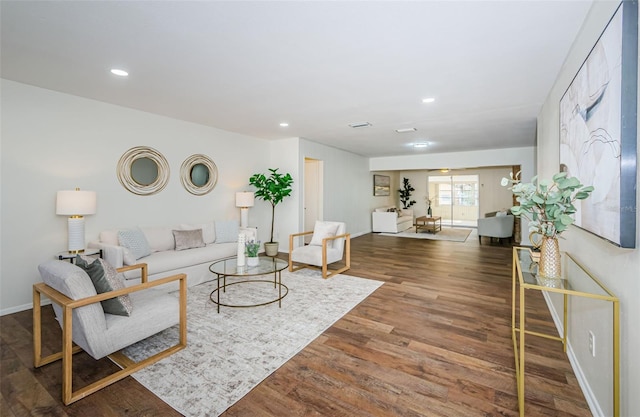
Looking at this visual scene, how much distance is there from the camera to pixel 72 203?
10.8 feet

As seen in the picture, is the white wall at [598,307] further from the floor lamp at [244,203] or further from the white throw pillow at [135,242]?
the floor lamp at [244,203]

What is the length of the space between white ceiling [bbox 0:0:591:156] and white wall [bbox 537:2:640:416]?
8.1 inches

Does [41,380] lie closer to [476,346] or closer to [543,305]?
[476,346]

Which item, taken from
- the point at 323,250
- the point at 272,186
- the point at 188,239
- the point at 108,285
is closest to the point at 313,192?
the point at 272,186

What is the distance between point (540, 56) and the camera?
2.61 m

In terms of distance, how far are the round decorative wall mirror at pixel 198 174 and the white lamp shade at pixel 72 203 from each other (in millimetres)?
1646

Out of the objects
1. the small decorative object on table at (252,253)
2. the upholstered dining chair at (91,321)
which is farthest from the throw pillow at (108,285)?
the small decorative object on table at (252,253)

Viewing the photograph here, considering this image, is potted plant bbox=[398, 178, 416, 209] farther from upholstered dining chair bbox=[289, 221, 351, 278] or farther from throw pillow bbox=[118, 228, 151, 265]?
throw pillow bbox=[118, 228, 151, 265]

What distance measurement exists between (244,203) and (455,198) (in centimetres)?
957

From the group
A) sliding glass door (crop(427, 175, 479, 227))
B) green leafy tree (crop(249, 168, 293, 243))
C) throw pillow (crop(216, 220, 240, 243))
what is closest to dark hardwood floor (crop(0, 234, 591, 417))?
throw pillow (crop(216, 220, 240, 243))

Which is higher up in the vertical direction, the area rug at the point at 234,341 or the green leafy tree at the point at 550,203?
the green leafy tree at the point at 550,203

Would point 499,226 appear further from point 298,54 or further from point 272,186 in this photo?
point 298,54

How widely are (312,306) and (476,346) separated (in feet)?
5.53

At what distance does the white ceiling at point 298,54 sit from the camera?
197cm
